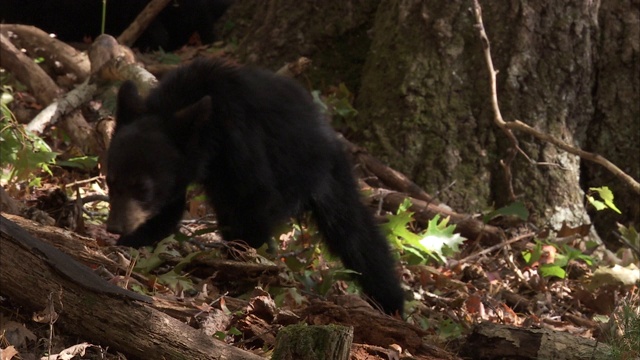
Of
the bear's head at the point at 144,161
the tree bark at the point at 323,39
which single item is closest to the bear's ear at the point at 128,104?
the bear's head at the point at 144,161

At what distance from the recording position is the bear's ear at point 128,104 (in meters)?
4.89

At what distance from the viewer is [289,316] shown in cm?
367

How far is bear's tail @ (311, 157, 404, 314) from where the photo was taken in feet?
17.2

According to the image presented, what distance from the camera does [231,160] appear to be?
4.82 m

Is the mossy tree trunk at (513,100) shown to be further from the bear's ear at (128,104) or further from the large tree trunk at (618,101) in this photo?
the bear's ear at (128,104)

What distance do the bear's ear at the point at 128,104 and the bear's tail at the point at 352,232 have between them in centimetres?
111

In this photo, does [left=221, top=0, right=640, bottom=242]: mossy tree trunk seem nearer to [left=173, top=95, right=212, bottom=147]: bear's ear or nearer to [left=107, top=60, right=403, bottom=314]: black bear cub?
[left=107, top=60, right=403, bottom=314]: black bear cub

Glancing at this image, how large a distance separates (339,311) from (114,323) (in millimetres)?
1081

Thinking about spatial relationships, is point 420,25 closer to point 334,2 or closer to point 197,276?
point 334,2

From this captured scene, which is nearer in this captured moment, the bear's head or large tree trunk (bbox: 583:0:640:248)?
the bear's head

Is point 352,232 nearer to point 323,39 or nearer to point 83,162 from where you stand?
point 83,162

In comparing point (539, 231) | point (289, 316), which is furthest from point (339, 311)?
point (539, 231)

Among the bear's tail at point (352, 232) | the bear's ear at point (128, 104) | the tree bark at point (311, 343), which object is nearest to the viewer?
the tree bark at point (311, 343)

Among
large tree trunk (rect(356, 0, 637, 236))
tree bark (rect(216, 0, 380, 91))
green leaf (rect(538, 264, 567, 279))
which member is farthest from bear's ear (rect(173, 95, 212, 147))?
tree bark (rect(216, 0, 380, 91))
